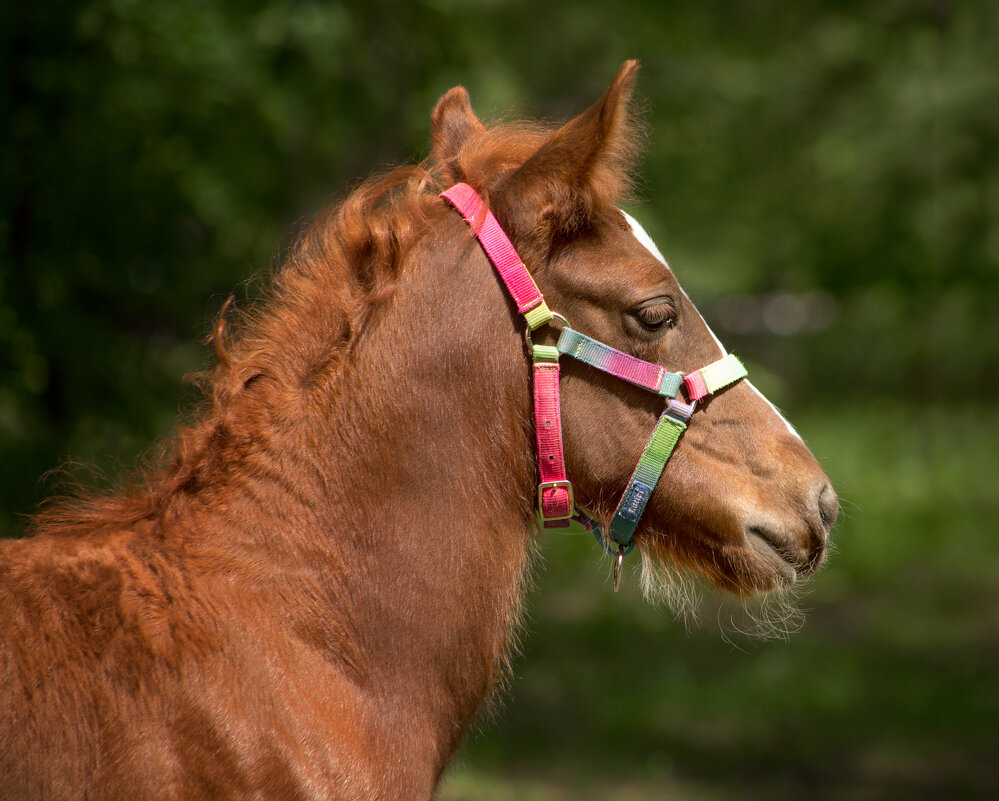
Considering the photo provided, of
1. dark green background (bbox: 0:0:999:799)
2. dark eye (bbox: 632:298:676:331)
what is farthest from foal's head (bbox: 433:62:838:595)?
dark green background (bbox: 0:0:999:799)

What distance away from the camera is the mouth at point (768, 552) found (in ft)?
8.61

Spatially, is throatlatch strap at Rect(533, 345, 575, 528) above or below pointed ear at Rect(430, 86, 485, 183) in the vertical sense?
below

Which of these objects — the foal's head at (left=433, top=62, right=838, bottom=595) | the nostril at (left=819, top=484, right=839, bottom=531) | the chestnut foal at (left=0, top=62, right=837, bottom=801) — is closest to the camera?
the chestnut foal at (left=0, top=62, right=837, bottom=801)

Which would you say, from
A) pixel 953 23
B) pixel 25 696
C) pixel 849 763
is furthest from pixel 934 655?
pixel 25 696

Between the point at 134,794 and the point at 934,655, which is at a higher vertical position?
the point at 134,794

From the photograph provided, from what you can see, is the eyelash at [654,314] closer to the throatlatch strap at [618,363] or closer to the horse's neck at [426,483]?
the throatlatch strap at [618,363]

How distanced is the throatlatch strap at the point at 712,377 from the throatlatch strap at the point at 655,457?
5 centimetres

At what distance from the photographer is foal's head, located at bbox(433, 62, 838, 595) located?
253 centimetres

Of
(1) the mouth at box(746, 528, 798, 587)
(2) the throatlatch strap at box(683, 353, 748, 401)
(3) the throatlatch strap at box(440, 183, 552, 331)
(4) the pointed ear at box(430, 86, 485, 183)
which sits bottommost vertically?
(1) the mouth at box(746, 528, 798, 587)

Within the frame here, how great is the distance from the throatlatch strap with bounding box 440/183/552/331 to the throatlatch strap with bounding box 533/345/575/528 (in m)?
0.09

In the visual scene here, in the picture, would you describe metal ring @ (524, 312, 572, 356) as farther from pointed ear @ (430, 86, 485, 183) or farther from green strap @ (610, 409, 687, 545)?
pointed ear @ (430, 86, 485, 183)

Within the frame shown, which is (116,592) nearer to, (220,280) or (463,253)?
(463,253)

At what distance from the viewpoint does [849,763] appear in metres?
6.29

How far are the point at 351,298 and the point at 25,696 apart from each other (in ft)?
3.98
